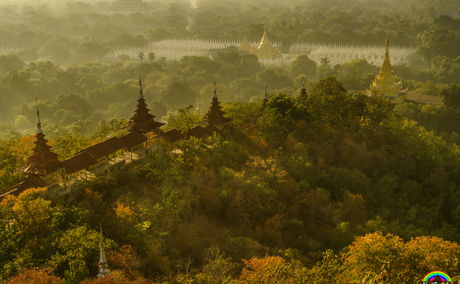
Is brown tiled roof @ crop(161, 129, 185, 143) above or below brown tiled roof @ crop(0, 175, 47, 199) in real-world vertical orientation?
above

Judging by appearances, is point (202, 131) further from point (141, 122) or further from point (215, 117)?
point (141, 122)

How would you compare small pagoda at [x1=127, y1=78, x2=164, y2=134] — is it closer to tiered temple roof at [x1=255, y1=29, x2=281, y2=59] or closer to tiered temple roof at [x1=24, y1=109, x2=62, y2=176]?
tiered temple roof at [x1=24, y1=109, x2=62, y2=176]

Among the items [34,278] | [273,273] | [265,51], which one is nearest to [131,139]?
[34,278]

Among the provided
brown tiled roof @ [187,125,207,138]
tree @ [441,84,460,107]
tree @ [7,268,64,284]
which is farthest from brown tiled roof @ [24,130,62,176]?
tree @ [441,84,460,107]

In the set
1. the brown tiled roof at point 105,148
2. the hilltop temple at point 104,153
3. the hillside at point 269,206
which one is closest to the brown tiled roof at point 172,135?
the hilltop temple at point 104,153

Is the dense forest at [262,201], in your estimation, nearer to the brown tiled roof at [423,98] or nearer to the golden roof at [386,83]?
the brown tiled roof at [423,98]
